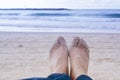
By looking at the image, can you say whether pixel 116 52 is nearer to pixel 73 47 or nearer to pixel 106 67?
pixel 106 67

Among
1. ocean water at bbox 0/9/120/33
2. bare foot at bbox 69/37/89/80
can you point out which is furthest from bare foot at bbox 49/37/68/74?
ocean water at bbox 0/9/120/33

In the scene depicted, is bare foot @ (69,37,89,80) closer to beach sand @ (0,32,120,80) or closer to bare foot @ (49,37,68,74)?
bare foot @ (49,37,68,74)

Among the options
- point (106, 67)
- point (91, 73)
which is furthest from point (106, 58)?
point (91, 73)

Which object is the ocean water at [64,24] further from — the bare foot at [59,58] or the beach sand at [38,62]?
the bare foot at [59,58]

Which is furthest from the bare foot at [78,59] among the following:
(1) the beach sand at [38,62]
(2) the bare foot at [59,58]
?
(1) the beach sand at [38,62]

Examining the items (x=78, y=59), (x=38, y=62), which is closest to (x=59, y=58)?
(x=78, y=59)

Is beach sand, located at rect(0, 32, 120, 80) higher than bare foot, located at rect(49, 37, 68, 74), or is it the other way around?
bare foot, located at rect(49, 37, 68, 74)

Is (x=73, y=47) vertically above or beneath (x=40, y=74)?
above
